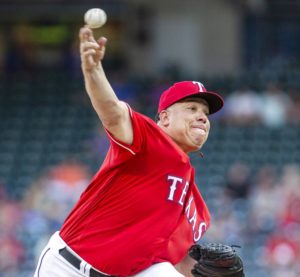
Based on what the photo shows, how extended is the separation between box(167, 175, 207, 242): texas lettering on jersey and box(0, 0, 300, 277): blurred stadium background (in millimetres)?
4701

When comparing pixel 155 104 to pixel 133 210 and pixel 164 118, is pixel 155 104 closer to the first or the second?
pixel 164 118

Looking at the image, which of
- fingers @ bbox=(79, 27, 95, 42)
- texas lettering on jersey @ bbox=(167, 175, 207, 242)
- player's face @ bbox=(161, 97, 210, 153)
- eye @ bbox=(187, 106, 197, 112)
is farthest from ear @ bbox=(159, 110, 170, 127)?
fingers @ bbox=(79, 27, 95, 42)

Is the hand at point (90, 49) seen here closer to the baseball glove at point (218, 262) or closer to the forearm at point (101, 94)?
the forearm at point (101, 94)

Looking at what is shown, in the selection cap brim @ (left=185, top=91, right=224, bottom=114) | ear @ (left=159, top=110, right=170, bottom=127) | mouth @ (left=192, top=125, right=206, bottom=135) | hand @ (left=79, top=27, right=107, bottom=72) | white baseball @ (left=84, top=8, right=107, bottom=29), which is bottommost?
mouth @ (left=192, top=125, right=206, bottom=135)

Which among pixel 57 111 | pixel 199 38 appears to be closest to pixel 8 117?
pixel 57 111

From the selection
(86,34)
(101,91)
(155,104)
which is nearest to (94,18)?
(86,34)

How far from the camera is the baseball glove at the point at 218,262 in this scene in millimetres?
4734

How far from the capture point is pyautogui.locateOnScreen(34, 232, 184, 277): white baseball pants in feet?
15.4

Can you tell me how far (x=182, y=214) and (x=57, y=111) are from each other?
950cm

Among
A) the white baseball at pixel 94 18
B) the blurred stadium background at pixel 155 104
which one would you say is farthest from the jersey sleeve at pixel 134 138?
the blurred stadium background at pixel 155 104

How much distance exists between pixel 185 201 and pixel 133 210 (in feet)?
1.04

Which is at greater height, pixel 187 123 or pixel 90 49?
pixel 90 49

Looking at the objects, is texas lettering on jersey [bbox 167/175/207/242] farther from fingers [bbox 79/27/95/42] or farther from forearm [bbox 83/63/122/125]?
fingers [bbox 79/27/95/42]

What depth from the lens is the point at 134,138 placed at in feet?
14.9
